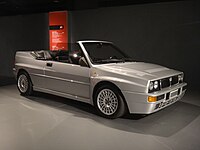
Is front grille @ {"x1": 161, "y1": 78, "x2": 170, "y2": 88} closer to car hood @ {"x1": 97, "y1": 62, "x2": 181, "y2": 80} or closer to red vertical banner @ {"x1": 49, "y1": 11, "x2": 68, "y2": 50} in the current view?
car hood @ {"x1": 97, "y1": 62, "x2": 181, "y2": 80}

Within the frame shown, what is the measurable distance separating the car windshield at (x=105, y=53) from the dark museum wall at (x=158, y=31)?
2747 mm

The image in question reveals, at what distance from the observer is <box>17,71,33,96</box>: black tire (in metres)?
5.00

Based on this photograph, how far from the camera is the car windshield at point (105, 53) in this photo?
4109 millimetres

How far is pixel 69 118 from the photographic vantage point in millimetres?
3605

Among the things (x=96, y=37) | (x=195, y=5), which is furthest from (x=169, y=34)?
(x=96, y=37)

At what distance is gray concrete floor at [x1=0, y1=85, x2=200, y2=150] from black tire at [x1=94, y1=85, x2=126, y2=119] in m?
0.12

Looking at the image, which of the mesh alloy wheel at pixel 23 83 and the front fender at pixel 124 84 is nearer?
the front fender at pixel 124 84

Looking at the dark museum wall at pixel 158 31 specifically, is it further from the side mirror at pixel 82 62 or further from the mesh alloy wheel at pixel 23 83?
the side mirror at pixel 82 62

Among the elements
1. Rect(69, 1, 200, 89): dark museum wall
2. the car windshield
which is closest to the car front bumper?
the car windshield


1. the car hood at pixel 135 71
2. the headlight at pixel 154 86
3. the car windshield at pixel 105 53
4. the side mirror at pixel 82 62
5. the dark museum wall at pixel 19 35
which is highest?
the dark museum wall at pixel 19 35

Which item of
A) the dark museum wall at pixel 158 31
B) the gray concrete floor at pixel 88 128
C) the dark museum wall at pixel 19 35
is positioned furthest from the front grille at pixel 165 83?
the dark museum wall at pixel 19 35

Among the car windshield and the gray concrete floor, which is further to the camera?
the car windshield

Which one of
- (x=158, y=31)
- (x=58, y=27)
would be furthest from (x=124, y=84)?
(x=58, y=27)

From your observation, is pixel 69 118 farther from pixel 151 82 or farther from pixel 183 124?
pixel 183 124
